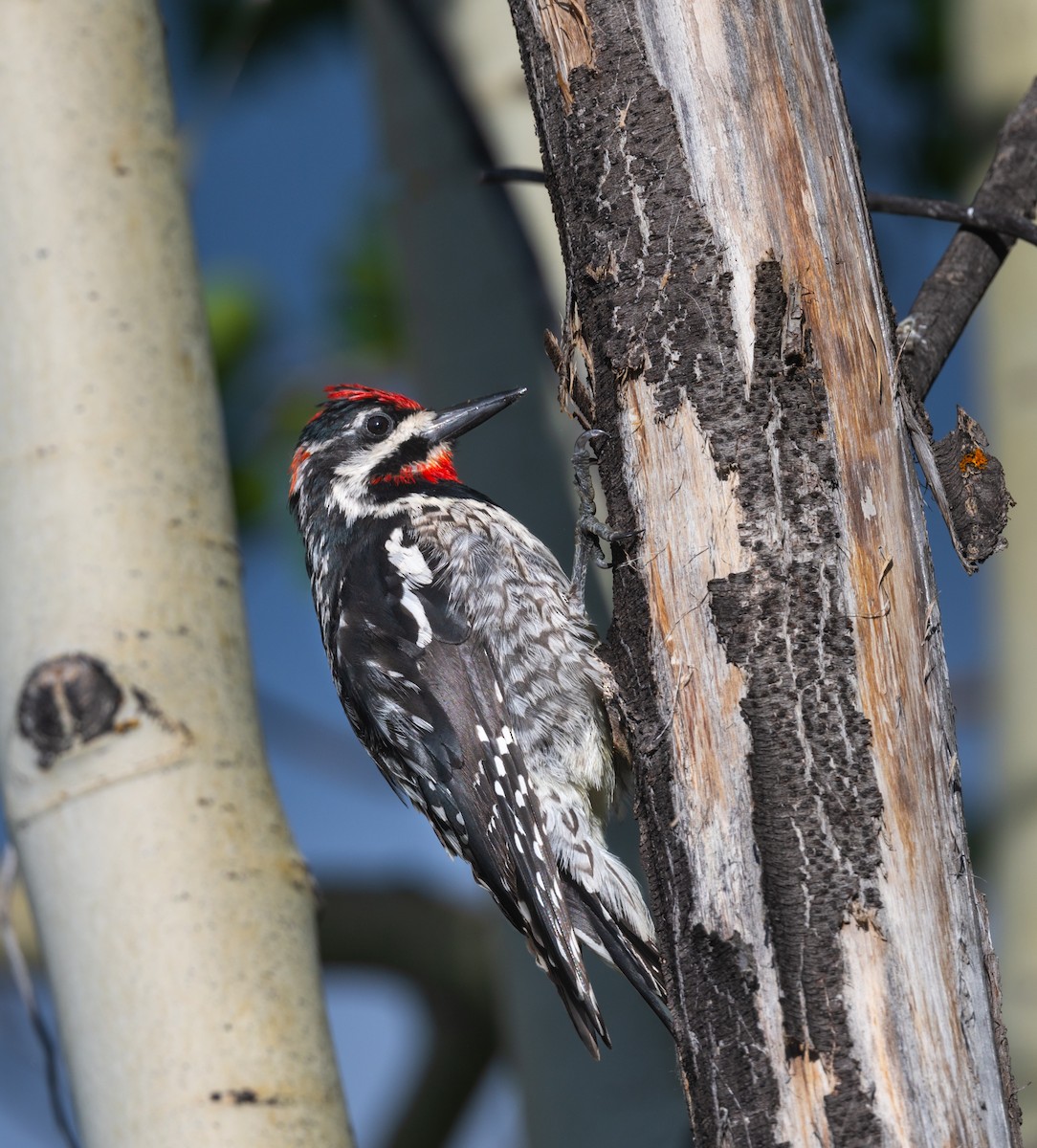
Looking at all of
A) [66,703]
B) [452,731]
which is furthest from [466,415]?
[66,703]

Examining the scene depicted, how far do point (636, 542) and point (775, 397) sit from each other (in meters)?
0.28

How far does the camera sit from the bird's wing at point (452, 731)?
9.27 feet

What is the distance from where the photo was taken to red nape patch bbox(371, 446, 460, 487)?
3377 mm

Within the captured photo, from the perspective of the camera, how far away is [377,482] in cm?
340

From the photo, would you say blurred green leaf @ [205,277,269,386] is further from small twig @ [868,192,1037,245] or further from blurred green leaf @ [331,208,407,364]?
small twig @ [868,192,1037,245]

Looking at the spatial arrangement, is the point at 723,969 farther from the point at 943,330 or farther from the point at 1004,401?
the point at 1004,401

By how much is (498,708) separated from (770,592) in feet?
4.51

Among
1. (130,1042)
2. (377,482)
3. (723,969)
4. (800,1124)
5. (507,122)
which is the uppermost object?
(507,122)

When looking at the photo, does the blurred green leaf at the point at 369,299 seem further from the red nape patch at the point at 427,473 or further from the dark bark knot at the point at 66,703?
the dark bark knot at the point at 66,703

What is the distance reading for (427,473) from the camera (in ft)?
11.2

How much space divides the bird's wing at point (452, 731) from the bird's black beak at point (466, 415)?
10.8 inches

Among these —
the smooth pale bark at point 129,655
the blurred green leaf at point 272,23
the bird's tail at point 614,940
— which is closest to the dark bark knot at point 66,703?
the smooth pale bark at point 129,655

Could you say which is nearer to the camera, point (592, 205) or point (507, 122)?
point (592, 205)

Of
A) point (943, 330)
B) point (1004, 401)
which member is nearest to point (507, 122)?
point (943, 330)
